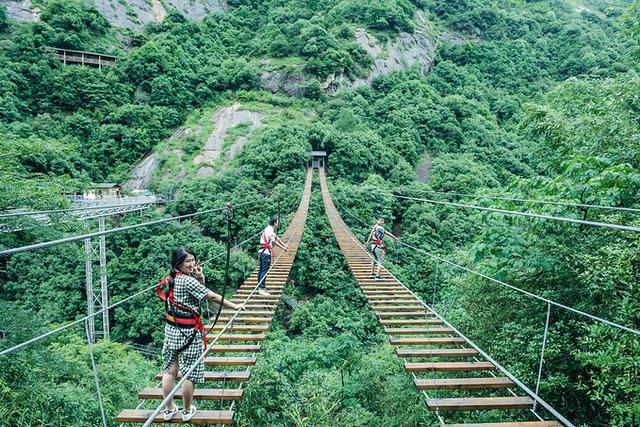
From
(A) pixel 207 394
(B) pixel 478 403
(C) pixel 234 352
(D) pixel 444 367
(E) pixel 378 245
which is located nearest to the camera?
(B) pixel 478 403

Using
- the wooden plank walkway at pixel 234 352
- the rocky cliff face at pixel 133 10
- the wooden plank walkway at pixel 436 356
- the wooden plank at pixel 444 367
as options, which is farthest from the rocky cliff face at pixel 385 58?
the wooden plank at pixel 444 367

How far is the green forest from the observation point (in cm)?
349

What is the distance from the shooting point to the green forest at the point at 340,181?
137 inches

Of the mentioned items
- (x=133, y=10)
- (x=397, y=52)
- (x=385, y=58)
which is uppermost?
(x=133, y=10)

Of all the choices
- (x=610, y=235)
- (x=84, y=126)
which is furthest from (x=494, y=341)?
(x=84, y=126)

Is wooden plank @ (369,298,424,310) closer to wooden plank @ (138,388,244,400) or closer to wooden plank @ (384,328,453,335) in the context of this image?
wooden plank @ (384,328,453,335)

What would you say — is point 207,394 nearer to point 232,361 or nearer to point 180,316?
point 232,361

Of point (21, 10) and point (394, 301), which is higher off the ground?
point (21, 10)

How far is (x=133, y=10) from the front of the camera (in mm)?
32812

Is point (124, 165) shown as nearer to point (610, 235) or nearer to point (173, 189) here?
point (173, 189)

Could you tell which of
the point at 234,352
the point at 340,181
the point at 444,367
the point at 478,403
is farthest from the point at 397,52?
the point at 478,403

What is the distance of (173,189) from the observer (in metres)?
17.4

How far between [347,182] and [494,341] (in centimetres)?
1488

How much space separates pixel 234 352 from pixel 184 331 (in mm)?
2253
